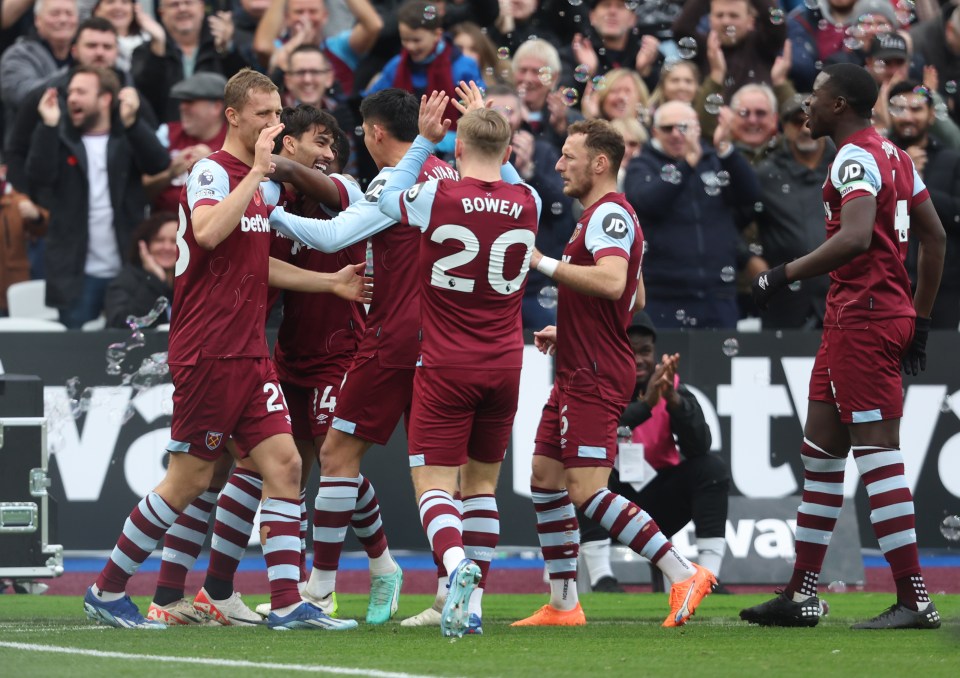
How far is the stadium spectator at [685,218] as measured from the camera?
12125 millimetres

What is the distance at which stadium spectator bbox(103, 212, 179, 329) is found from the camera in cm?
1209

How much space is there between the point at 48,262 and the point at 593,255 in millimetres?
6099

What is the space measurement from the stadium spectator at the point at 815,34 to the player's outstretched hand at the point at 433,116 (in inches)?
295

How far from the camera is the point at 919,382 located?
1218 centimetres

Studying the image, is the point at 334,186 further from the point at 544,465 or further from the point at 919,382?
the point at 919,382

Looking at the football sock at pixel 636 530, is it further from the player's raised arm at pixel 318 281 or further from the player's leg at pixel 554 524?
the player's raised arm at pixel 318 281

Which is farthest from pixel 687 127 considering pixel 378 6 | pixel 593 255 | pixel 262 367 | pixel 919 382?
pixel 262 367

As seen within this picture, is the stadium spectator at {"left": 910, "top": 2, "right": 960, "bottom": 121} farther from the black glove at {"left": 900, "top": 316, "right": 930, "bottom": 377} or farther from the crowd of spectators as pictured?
the black glove at {"left": 900, "top": 316, "right": 930, "bottom": 377}

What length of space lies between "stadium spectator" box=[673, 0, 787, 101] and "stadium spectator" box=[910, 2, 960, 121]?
1.71 meters

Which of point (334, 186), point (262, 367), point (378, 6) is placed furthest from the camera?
point (378, 6)

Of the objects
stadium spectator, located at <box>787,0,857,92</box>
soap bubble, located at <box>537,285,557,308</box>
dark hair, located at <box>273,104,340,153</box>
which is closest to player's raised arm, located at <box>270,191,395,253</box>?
dark hair, located at <box>273,104,340,153</box>

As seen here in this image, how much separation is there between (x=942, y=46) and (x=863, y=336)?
26.7ft

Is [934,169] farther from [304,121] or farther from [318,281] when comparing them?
[318,281]

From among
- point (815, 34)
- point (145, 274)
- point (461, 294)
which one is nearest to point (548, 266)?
point (461, 294)
